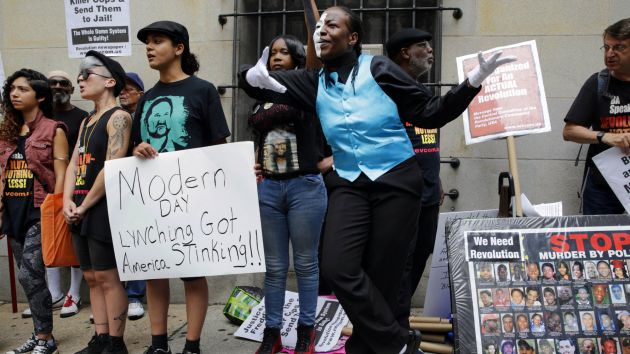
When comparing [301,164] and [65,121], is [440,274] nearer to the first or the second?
[301,164]

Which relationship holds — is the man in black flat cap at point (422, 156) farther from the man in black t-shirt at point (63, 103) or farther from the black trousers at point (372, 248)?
the man in black t-shirt at point (63, 103)

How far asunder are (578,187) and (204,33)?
340 cm

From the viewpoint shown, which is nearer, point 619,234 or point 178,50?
point 619,234

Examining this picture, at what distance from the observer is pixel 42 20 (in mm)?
5863

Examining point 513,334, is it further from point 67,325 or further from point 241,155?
point 67,325

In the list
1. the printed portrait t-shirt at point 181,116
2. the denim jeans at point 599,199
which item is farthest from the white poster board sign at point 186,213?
the denim jeans at point 599,199

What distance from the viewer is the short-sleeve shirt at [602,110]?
3.80 meters

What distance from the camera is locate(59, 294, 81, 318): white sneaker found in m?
5.22

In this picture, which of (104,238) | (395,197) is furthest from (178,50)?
(395,197)

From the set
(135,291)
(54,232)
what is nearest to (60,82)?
(135,291)

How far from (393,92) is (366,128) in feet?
0.68

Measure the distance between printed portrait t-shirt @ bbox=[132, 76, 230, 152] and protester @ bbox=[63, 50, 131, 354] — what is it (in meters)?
0.25

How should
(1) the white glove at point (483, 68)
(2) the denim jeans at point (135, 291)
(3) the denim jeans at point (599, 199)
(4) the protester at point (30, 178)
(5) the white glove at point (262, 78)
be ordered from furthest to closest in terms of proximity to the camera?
(2) the denim jeans at point (135, 291) < (4) the protester at point (30, 178) < (3) the denim jeans at point (599, 199) < (5) the white glove at point (262, 78) < (1) the white glove at point (483, 68)

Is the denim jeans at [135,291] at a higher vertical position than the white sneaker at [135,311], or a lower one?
higher
